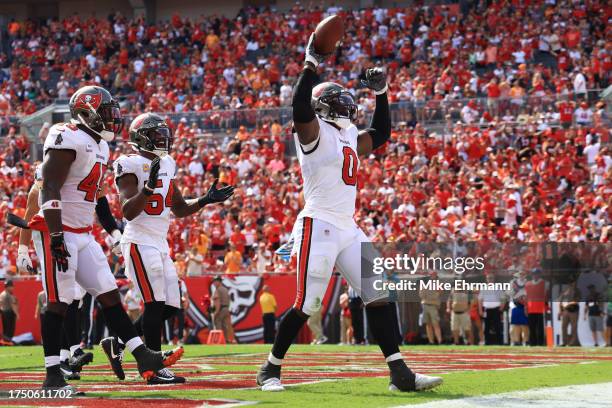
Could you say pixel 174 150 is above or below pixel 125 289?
above

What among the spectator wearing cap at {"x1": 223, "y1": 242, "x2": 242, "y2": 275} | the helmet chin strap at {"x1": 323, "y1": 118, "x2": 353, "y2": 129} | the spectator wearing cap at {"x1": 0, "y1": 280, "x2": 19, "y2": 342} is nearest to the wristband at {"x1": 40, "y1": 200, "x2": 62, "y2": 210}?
the helmet chin strap at {"x1": 323, "y1": 118, "x2": 353, "y2": 129}

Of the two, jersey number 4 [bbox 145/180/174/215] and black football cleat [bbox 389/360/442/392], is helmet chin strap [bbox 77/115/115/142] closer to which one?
jersey number 4 [bbox 145/180/174/215]

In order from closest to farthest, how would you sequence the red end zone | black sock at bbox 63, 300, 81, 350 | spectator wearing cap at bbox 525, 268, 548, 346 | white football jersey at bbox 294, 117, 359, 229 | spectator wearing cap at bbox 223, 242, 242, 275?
white football jersey at bbox 294, 117, 359, 229, the red end zone, black sock at bbox 63, 300, 81, 350, spectator wearing cap at bbox 525, 268, 548, 346, spectator wearing cap at bbox 223, 242, 242, 275

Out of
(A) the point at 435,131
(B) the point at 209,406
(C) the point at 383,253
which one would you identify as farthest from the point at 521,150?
(B) the point at 209,406

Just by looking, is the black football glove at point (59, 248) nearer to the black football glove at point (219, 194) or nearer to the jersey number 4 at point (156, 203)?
the jersey number 4 at point (156, 203)

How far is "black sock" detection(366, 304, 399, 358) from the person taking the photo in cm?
772

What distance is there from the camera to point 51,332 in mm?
8016

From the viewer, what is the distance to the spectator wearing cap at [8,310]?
20844mm

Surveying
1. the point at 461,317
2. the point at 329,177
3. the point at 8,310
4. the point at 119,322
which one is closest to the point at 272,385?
the point at 119,322

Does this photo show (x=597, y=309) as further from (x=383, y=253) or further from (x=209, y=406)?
(x=209, y=406)

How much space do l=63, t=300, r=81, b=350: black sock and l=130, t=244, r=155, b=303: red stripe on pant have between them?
1358 millimetres

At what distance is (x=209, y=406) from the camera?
6.66 m

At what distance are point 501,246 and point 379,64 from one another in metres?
12.9

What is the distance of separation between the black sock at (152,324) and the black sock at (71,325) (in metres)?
1.40
